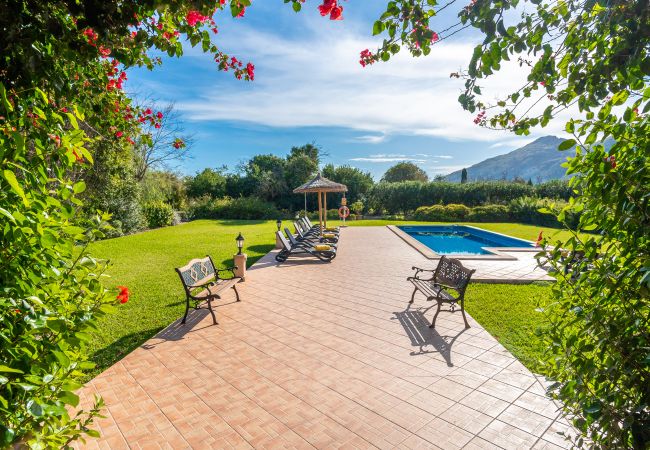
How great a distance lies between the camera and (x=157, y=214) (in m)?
21.1

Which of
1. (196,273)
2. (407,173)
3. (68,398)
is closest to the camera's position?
(68,398)

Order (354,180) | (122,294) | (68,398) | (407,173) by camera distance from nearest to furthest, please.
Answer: (68,398) < (122,294) < (354,180) < (407,173)

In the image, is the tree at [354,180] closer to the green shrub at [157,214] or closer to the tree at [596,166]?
the green shrub at [157,214]

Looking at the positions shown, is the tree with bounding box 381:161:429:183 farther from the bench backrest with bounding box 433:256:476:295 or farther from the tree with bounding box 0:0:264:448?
the tree with bounding box 0:0:264:448

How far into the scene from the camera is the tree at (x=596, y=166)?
1442 millimetres

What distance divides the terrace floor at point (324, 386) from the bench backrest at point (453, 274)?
0.59 metres

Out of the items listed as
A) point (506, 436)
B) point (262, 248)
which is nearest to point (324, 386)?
point (506, 436)

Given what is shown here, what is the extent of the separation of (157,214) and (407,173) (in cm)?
5726

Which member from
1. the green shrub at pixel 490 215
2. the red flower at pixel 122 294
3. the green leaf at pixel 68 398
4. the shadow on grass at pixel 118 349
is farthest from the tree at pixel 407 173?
the green leaf at pixel 68 398

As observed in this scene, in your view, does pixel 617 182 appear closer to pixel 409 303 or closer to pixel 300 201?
pixel 409 303

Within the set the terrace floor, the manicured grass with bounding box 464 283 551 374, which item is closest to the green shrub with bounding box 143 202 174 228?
the terrace floor

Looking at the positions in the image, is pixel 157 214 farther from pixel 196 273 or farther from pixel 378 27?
pixel 378 27

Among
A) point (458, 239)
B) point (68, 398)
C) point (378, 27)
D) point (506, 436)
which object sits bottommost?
point (458, 239)

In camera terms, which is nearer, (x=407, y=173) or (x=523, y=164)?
(x=407, y=173)
